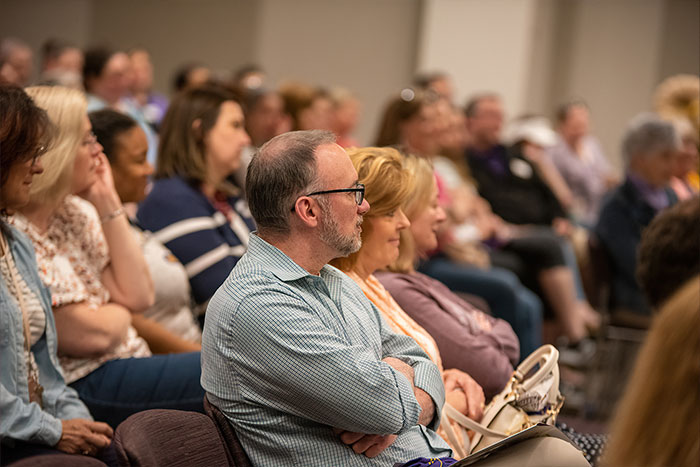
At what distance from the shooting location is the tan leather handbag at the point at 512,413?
231 cm

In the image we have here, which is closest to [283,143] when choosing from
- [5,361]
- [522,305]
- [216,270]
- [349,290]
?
[349,290]

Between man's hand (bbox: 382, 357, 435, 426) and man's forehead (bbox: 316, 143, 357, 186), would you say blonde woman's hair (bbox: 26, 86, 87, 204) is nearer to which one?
man's forehead (bbox: 316, 143, 357, 186)

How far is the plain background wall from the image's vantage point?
344 inches

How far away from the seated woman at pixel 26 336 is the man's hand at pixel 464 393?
3.02 feet

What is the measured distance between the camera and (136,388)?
8.08ft

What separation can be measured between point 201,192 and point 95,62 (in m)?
2.44

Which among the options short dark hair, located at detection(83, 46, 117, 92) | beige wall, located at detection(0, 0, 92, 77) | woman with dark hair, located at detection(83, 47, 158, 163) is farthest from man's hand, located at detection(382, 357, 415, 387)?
beige wall, located at detection(0, 0, 92, 77)

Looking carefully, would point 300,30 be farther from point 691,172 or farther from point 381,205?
point 381,205

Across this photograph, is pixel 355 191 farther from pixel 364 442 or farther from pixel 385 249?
pixel 364 442

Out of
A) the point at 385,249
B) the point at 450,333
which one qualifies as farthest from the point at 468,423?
the point at 385,249

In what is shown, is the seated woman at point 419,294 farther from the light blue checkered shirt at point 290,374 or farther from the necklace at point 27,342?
the necklace at point 27,342

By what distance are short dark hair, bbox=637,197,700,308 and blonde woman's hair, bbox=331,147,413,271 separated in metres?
0.82

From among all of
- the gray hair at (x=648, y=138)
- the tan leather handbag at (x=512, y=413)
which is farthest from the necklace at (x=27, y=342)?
the gray hair at (x=648, y=138)

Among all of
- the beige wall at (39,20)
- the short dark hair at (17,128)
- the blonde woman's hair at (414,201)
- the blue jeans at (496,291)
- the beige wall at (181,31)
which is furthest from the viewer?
the beige wall at (181,31)
